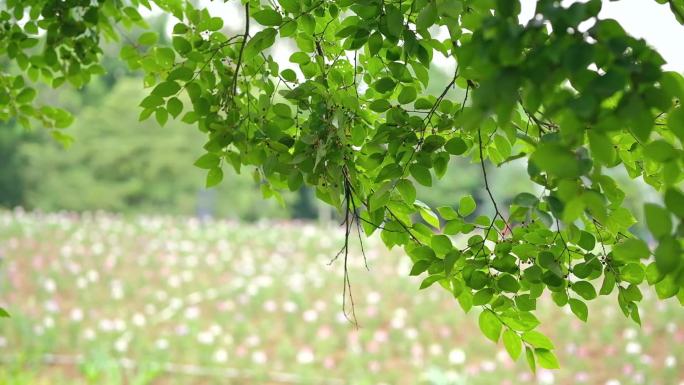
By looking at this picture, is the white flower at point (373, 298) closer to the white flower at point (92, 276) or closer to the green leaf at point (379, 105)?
the white flower at point (92, 276)

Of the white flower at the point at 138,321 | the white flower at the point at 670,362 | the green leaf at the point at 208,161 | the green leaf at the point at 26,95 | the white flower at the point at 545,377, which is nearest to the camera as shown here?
the green leaf at the point at 208,161

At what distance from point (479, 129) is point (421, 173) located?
0.12m

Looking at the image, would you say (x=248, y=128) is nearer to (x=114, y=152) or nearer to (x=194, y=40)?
(x=194, y=40)

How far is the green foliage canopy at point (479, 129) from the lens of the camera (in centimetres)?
65

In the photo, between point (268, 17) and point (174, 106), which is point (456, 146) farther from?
point (174, 106)

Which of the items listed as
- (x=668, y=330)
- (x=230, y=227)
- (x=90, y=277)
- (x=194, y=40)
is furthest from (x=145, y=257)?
(x=194, y=40)

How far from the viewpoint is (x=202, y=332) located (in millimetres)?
5035

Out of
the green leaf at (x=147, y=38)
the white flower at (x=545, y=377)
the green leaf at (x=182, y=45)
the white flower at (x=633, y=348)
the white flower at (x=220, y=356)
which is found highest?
the green leaf at (x=147, y=38)

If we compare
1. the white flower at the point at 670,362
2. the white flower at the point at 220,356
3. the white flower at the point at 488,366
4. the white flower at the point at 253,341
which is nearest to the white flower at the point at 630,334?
the white flower at the point at 670,362

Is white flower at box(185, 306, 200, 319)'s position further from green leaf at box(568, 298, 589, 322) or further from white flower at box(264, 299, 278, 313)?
green leaf at box(568, 298, 589, 322)

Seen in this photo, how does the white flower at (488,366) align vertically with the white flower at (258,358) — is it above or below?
above

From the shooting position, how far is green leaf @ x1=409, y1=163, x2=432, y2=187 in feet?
3.54

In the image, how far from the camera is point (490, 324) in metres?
1.13

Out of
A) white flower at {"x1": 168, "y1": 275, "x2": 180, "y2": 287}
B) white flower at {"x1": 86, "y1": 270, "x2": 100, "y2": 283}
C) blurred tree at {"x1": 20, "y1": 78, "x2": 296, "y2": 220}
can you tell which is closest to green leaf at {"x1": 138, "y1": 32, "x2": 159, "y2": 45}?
white flower at {"x1": 168, "y1": 275, "x2": 180, "y2": 287}
